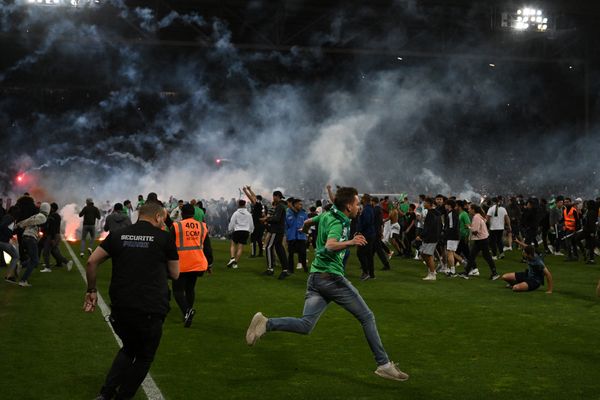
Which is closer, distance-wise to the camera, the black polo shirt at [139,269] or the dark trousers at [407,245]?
the black polo shirt at [139,269]

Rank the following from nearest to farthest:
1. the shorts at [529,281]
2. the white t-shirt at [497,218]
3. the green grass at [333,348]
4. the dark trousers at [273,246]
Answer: the green grass at [333,348], the shorts at [529,281], the dark trousers at [273,246], the white t-shirt at [497,218]

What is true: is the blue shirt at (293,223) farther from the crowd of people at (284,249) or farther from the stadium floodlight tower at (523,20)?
the stadium floodlight tower at (523,20)

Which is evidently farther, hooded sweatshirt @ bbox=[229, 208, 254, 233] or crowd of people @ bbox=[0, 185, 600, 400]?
hooded sweatshirt @ bbox=[229, 208, 254, 233]

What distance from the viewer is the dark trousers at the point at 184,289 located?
10.0 m

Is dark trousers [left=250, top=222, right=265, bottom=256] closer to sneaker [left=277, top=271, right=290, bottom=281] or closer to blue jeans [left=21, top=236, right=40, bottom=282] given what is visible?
sneaker [left=277, top=271, right=290, bottom=281]

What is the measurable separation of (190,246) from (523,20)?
20.6 m

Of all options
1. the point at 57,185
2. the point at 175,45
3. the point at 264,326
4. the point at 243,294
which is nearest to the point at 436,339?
the point at 264,326

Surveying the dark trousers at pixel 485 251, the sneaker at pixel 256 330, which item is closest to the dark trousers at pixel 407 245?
the dark trousers at pixel 485 251

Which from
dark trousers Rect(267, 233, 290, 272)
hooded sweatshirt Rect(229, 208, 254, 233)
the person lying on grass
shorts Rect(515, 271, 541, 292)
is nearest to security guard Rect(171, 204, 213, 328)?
the person lying on grass

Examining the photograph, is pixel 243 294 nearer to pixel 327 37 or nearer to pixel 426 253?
pixel 426 253

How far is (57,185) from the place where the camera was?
5431cm

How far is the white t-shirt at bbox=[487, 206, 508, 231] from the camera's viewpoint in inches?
748

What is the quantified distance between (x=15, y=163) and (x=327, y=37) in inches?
1301

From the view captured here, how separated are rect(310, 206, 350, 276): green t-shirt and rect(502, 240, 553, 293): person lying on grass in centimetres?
723
